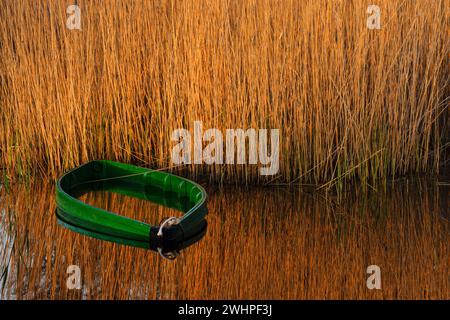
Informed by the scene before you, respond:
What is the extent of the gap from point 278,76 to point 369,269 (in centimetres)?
154

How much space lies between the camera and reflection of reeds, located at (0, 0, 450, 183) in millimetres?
5055

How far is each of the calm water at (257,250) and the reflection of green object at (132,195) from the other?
0.28 ft

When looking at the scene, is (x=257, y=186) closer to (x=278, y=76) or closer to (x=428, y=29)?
(x=278, y=76)

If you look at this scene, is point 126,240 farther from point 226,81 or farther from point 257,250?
point 226,81

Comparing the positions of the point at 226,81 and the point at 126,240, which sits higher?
the point at 226,81

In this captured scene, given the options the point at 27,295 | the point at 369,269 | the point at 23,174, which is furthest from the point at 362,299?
the point at 23,174

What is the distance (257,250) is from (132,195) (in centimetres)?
118

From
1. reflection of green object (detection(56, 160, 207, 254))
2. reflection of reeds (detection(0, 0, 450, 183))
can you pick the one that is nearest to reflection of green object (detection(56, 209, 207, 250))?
reflection of green object (detection(56, 160, 207, 254))

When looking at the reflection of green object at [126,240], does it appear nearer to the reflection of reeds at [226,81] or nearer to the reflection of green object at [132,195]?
the reflection of green object at [132,195]

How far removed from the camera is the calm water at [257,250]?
3.73 m

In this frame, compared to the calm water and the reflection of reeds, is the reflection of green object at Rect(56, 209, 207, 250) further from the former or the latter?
the reflection of reeds

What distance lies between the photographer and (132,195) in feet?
16.8

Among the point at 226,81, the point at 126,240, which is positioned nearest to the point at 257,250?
the point at 126,240

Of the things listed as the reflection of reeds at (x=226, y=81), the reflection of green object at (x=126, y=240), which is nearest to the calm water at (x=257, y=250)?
the reflection of green object at (x=126, y=240)
